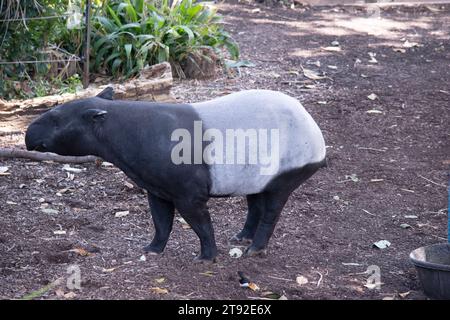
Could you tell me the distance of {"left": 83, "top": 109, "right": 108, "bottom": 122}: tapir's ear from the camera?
528 centimetres

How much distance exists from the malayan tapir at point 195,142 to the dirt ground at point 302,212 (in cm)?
55

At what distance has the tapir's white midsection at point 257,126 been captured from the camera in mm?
5422

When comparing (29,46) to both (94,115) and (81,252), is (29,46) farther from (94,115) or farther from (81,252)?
(94,115)

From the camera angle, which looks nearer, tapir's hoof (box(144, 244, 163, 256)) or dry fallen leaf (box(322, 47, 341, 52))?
tapir's hoof (box(144, 244, 163, 256))

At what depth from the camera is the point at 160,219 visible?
5.76 meters

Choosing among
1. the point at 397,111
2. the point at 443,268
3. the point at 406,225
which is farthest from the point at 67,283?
the point at 397,111

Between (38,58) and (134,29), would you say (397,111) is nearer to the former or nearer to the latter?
(134,29)

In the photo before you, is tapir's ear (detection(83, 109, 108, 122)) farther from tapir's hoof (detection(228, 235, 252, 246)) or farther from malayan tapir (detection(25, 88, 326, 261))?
tapir's hoof (detection(228, 235, 252, 246))

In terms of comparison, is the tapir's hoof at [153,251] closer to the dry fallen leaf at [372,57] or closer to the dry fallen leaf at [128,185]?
the dry fallen leaf at [128,185]

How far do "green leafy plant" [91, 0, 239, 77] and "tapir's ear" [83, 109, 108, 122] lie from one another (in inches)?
173

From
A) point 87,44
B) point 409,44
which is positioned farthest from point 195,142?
point 409,44

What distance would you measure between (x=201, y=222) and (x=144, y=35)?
15.7ft

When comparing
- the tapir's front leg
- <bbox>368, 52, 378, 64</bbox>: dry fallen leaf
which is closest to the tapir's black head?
the tapir's front leg

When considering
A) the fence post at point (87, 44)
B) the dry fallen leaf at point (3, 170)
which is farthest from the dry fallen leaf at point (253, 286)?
the fence post at point (87, 44)
